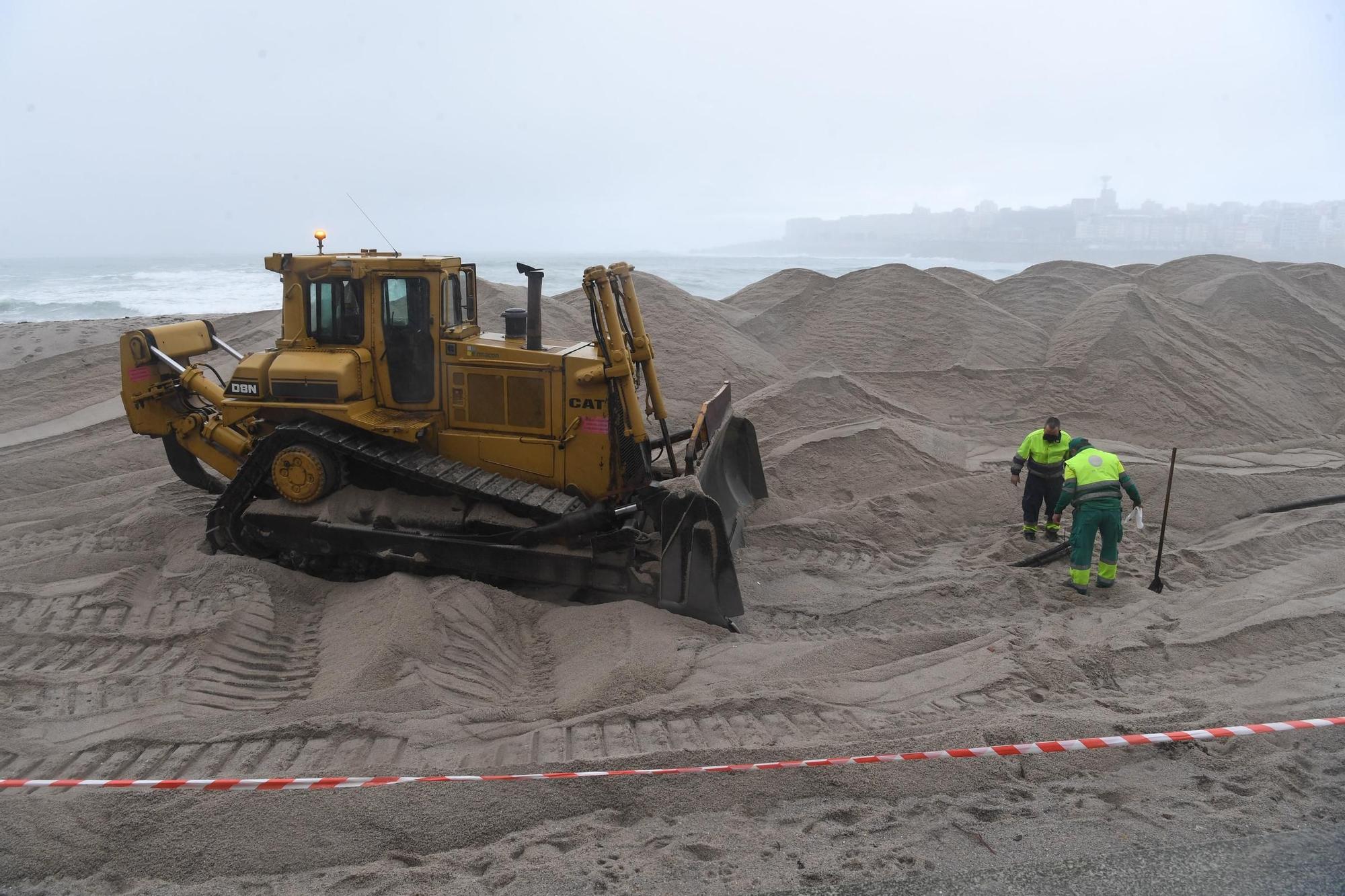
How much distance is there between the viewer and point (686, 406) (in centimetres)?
1288

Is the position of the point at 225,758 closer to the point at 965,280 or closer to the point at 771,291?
the point at 771,291

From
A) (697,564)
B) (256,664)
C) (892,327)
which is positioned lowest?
(256,664)

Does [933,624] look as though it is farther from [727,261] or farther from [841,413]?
[727,261]

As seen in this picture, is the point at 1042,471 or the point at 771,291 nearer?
the point at 1042,471

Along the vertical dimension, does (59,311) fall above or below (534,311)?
below

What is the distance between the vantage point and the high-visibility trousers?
6883 millimetres

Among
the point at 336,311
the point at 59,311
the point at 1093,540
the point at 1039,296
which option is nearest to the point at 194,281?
the point at 59,311

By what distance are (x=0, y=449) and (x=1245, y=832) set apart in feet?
42.4

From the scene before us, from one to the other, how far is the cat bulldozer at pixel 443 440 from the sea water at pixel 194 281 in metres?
14.4

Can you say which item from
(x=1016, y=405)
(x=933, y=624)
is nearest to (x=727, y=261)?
(x=1016, y=405)

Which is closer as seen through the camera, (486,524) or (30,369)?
(486,524)

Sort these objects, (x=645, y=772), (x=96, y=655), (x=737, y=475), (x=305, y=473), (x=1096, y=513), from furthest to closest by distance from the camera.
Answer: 1. (x=737, y=475)
2. (x=1096, y=513)
3. (x=305, y=473)
4. (x=96, y=655)
5. (x=645, y=772)

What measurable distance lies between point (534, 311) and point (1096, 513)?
14.6 ft

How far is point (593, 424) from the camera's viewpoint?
677cm
